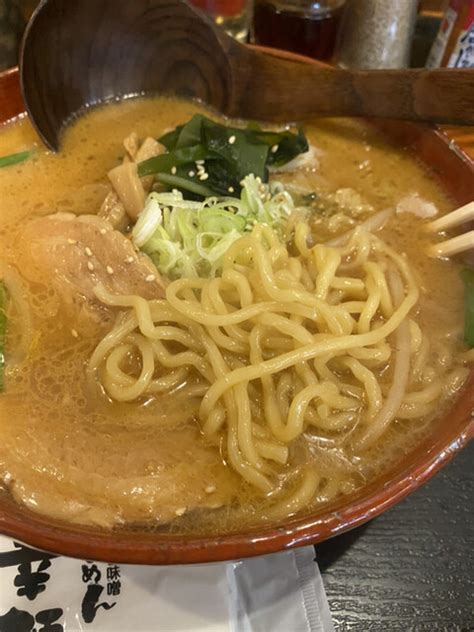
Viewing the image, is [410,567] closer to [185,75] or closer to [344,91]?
[344,91]

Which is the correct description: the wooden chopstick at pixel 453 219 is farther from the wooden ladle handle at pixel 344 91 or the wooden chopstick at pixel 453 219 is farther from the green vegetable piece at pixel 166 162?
the green vegetable piece at pixel 166 162

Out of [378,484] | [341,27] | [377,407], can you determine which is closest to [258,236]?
[377,407]

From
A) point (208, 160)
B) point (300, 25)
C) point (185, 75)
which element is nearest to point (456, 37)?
point (300, 25)

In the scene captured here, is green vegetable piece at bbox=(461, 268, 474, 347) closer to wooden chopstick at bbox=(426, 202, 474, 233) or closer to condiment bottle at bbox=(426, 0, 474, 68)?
wooden chopstick at bbox=(426, 202, 474, 233)

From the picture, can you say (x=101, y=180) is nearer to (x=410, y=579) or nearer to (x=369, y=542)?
(x=369, y=542)

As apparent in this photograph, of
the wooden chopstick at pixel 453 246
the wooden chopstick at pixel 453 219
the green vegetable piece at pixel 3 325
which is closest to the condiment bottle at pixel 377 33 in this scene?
the wooden chopstick at pixel 453 219
